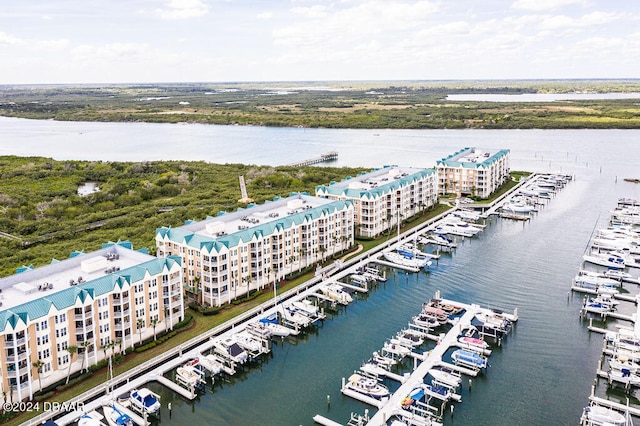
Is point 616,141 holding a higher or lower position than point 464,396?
higher

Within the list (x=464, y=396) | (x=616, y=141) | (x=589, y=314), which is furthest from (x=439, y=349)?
(x=616, y=141)

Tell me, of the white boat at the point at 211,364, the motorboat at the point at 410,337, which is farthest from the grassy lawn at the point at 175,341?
the motorboat at the point at 410,337

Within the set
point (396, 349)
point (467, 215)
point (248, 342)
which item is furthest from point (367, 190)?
point (248, 342)

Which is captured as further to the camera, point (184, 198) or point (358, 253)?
point (184, 198)

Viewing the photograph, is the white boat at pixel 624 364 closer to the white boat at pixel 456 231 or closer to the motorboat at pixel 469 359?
the motorboat at pixel 469 359

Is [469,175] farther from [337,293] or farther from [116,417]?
[116,417]

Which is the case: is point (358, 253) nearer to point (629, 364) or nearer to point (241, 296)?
point (241, 296)
